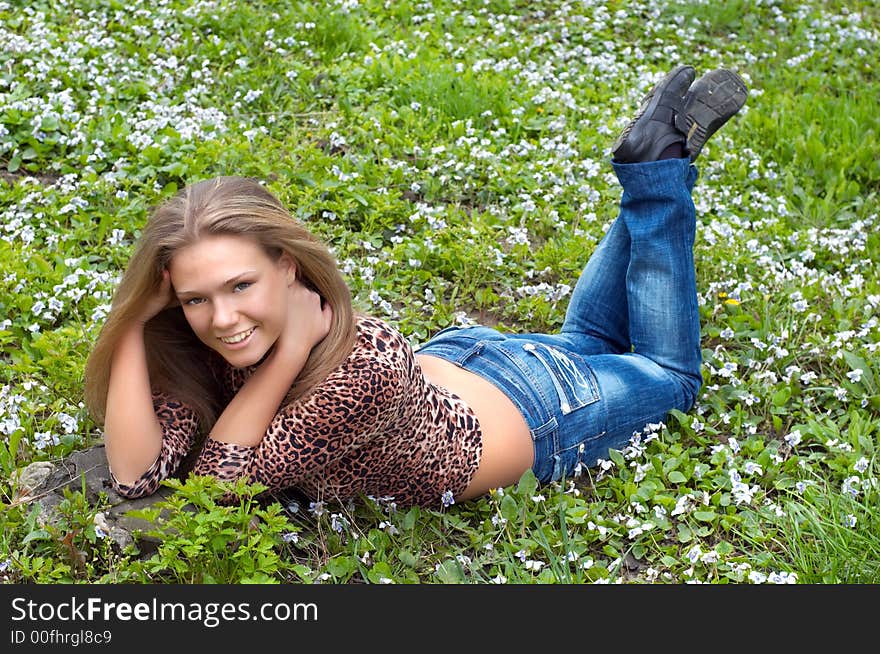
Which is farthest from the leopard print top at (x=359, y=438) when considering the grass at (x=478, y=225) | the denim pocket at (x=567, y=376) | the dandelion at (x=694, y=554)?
the dandelion at (x=694, y=554)

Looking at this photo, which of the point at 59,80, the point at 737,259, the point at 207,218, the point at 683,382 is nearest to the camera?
the point at 207,218

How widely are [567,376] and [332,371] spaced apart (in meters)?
1.32

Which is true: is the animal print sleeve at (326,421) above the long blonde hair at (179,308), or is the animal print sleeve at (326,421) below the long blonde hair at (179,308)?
below

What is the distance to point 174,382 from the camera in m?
3.80

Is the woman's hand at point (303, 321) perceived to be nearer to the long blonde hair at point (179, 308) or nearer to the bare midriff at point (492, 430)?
the long blonde hair at point (179, 308)

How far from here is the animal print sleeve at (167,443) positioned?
3.71 m

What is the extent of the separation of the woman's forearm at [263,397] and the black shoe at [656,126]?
203 cm

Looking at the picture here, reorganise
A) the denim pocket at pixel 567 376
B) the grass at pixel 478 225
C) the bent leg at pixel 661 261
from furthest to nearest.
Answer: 1. the bent leg at pixel 661 261
2. the denim pocket at pixel 567 376
3. the grass at pixel 478 225

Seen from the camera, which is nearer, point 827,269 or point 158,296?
point 158,296

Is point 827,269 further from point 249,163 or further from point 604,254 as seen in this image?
point 249,163

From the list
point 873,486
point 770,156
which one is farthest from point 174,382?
point 770,156

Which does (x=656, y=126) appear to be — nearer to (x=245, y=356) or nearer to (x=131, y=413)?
(x=245, y=356)

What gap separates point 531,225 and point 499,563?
285cm

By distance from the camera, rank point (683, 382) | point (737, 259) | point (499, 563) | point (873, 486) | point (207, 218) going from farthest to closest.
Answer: point (737, 259) → point (683, 382) → point (873, 486) → point (499, 563) → point (207, 218)
